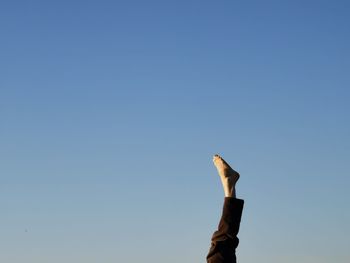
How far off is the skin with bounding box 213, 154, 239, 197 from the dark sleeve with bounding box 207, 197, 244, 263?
0.30m

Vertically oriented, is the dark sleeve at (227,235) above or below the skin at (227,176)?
below

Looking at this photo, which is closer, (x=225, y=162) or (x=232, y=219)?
(x=232, y=219)

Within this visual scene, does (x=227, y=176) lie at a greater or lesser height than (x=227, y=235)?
greater

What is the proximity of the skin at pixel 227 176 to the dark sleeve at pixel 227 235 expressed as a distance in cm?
30

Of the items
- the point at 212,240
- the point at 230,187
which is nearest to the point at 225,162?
the point at 230,187

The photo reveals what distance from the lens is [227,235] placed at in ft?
38.9

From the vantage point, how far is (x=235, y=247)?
38.8ft

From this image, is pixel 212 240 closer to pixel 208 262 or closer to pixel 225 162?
pixel 208 262

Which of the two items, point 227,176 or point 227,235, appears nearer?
point 227,235

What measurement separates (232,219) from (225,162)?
4.02ft

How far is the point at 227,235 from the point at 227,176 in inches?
42.5

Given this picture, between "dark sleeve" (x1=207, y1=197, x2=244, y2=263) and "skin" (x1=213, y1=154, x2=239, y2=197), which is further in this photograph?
"skin" (x1=213, y1=154, x2=239, y2=197)

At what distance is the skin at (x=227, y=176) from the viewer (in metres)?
12.5

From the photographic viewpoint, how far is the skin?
40.9ft
